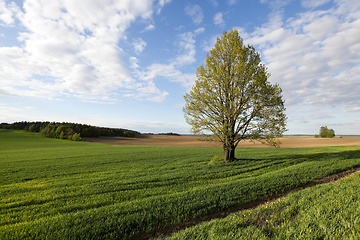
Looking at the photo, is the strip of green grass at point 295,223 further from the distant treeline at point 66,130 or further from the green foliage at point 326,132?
the green foliage at point 326,132

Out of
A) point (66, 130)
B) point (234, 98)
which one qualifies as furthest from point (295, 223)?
point (66, 130)

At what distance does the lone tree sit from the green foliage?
110 meters

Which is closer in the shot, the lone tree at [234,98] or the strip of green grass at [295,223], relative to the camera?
the strip of green grass at [295,223]

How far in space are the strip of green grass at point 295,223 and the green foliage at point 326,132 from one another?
120 m

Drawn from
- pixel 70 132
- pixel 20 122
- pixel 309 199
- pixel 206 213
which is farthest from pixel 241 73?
pixel 20 122

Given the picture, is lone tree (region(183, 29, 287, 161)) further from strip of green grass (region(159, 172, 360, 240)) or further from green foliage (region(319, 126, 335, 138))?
green foliage (region(319, 126, 335, 138))

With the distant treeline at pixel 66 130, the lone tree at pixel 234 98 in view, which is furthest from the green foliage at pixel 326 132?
the distant treeline at pixel 66 130

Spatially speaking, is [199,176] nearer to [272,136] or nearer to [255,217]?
[255,217]

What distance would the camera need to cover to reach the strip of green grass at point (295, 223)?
14.0 feet

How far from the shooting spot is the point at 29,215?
6.48 metres

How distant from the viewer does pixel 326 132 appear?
9800cm

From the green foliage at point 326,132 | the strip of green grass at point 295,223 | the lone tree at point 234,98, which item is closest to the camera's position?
the strip of green grass at point 295,223

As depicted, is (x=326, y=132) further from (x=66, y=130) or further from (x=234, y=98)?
(x=66, y=130)

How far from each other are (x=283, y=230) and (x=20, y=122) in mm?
144819
